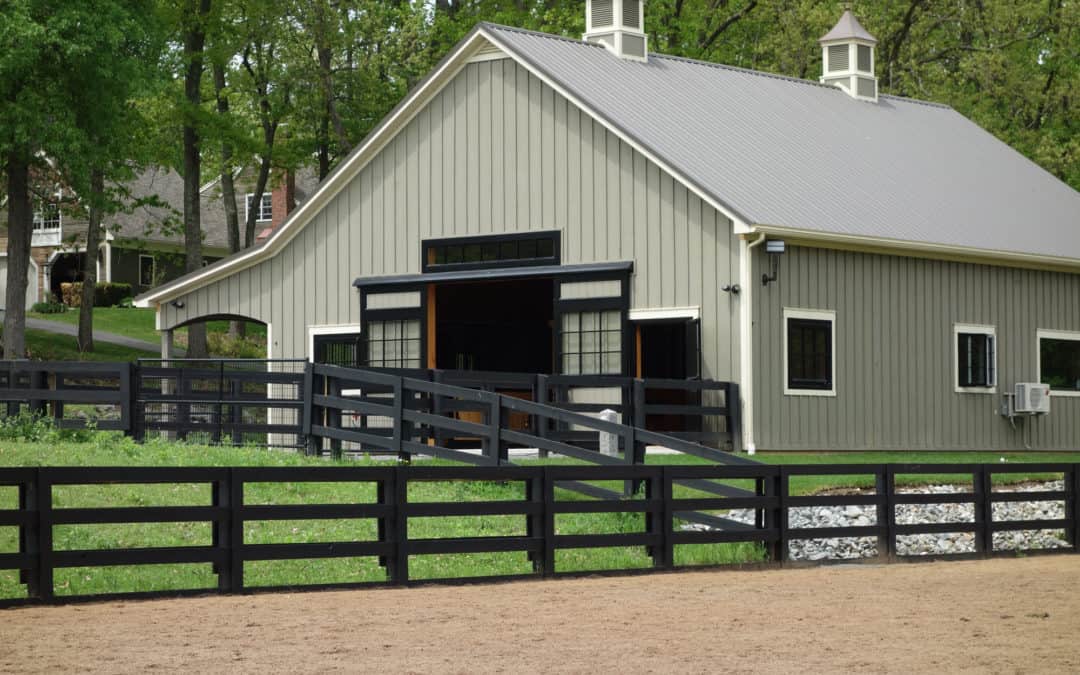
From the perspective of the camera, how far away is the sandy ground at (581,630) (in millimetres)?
9828

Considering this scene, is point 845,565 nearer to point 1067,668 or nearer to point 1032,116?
point 1067,668

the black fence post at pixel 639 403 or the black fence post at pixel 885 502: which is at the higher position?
the black fence post at pixel 639 403

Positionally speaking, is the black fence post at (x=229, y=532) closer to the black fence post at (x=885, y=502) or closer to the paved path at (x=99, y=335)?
the black fence post at (x=885, y=502)

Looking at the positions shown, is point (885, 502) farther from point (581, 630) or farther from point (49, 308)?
point (49, 308)

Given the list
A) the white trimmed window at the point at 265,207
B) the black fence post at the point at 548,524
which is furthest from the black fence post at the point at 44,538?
the white trimmed window at the point at 265,207

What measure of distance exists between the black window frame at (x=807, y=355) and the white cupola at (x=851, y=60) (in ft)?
32.3

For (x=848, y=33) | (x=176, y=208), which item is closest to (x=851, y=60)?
(x=848, y=33)

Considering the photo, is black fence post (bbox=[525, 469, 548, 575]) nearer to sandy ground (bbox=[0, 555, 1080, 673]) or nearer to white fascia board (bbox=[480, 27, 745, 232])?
Answer: sandy ground (bbox=[0, 555, 1080, 673])

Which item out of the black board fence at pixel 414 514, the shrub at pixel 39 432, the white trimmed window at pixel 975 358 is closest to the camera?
the black board fence at pixel 414 514

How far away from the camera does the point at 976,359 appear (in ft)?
92.8

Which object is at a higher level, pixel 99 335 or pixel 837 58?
pixel 837 58

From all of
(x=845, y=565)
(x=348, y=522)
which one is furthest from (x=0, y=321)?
(x=845, y=565)

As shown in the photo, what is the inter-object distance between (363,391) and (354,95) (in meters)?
23.2

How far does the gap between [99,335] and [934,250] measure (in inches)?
1218
